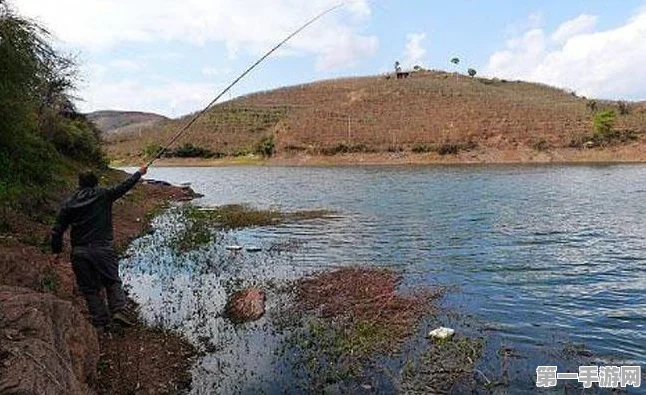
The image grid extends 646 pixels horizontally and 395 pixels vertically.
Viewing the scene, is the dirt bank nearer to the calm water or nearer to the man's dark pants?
the man's dark pants

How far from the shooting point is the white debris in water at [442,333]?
11.5 m

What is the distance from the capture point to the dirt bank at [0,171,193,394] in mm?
6227

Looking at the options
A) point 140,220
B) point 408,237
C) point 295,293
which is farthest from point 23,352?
point 140,220

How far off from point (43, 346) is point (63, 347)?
0.87 metres

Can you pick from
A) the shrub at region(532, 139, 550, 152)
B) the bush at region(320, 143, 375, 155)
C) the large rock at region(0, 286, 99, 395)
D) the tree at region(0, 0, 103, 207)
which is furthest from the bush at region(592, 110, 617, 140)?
the large rock at region(0, 286, 99, 395)

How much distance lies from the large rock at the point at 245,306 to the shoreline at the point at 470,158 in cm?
Result: 8296

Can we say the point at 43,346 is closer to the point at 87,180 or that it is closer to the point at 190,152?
the point at 87,180

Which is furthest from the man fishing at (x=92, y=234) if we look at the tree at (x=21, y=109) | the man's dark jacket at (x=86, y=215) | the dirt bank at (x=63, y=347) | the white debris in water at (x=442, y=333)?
the tree at (x=21, y=109)

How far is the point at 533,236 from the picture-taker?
23.8 m

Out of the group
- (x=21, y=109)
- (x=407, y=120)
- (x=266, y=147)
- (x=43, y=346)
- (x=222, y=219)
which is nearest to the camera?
(x=43, y=346)

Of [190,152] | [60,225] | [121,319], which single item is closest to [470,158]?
[190,152]

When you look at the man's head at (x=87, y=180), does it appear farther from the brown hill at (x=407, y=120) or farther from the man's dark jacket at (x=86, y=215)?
the brown hill at (x=407, y=120)

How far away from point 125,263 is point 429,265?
9.12 metres

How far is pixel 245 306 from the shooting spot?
531 inches
